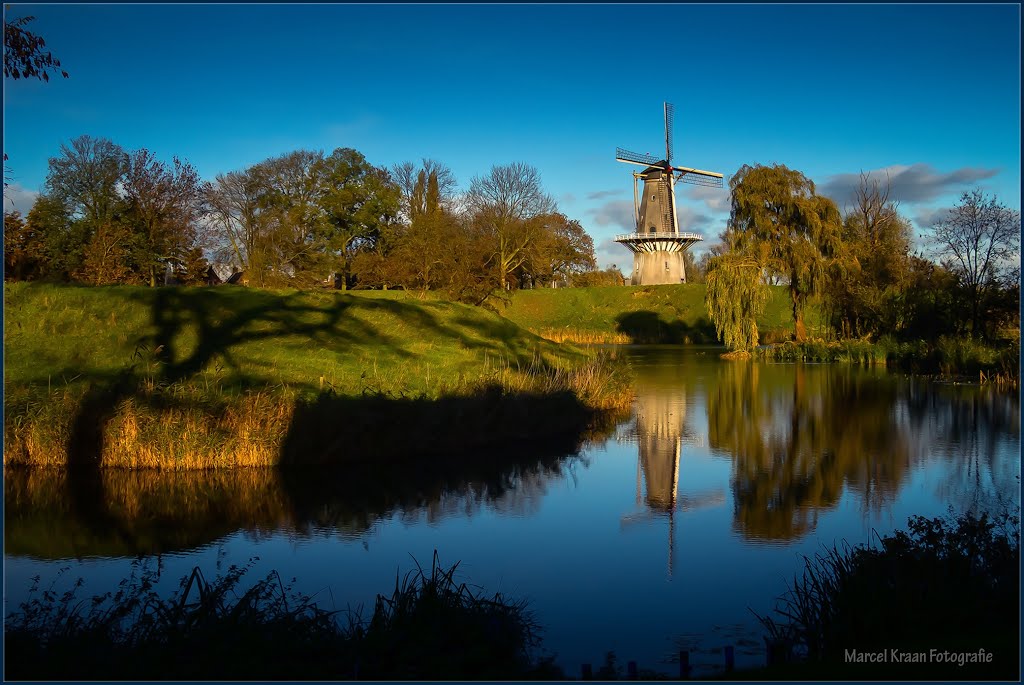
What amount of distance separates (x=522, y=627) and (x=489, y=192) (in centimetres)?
5554

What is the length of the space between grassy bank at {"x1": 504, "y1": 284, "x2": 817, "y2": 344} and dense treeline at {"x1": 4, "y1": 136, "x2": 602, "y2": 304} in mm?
3254

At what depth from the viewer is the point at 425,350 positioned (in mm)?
23328

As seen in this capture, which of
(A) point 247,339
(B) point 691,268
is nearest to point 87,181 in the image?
(A) point 247,339

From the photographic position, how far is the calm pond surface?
8.46m

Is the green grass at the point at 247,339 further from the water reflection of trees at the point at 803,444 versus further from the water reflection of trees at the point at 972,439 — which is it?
the water reflection of trees at the point at 972,439

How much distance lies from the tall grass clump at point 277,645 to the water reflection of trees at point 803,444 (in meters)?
5.52

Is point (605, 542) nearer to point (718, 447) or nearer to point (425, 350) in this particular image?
point (718, 447)

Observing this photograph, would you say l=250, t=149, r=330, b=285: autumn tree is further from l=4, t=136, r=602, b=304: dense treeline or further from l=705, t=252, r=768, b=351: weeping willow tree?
l=705, t=252, r=768, b=351: weeping willow tree

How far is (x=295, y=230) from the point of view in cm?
6194

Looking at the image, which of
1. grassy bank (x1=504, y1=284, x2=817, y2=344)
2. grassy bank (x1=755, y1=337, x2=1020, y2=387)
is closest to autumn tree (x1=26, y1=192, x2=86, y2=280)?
grassy bank (x1=504, y1=284, x2=817, y2=344)

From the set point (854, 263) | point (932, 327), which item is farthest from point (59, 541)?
point (854, 263)

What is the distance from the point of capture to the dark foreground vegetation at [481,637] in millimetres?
5422

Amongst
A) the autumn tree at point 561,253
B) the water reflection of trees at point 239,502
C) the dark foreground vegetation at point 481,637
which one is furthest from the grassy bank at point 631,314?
the dark foreground vegetation at point 481,637

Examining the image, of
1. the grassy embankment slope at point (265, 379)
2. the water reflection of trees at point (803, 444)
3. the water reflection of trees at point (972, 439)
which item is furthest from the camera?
the grassy embankment slope at point (265, 379)
